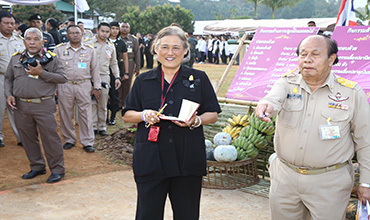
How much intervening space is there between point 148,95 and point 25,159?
432 centimetres

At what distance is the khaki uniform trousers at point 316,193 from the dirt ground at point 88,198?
1.59 m

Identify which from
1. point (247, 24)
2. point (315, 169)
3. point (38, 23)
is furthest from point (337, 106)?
point (247, 24)

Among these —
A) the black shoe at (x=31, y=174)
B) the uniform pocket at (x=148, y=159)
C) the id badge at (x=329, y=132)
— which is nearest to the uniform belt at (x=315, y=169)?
the id badge at (x=329, y=132)

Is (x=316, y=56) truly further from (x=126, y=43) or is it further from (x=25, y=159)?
(x=126, y=43)

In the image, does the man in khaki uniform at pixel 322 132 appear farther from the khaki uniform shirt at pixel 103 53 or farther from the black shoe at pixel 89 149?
the khaki uniform shirt at pixel 103 53

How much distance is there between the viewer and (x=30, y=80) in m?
5.09

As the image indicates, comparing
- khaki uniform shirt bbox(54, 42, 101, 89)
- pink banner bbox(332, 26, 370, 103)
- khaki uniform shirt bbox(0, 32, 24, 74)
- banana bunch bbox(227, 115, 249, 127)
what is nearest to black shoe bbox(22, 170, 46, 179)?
khaki uniform shirt bbox(54, 42, 101, 89)

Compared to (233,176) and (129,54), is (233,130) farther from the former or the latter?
(129,54)

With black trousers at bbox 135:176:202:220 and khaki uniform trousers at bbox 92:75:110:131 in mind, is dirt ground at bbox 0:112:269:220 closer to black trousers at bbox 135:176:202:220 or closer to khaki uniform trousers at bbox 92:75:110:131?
black trousers at bbox 135:176:202:220

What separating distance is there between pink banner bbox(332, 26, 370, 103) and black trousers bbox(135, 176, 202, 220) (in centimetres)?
306

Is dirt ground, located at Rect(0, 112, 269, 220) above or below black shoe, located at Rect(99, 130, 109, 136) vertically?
above

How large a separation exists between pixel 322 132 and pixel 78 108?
16.5 feet

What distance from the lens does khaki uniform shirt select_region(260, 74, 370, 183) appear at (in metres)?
2.71

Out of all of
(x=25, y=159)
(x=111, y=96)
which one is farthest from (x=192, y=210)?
(x=111, y=96)
